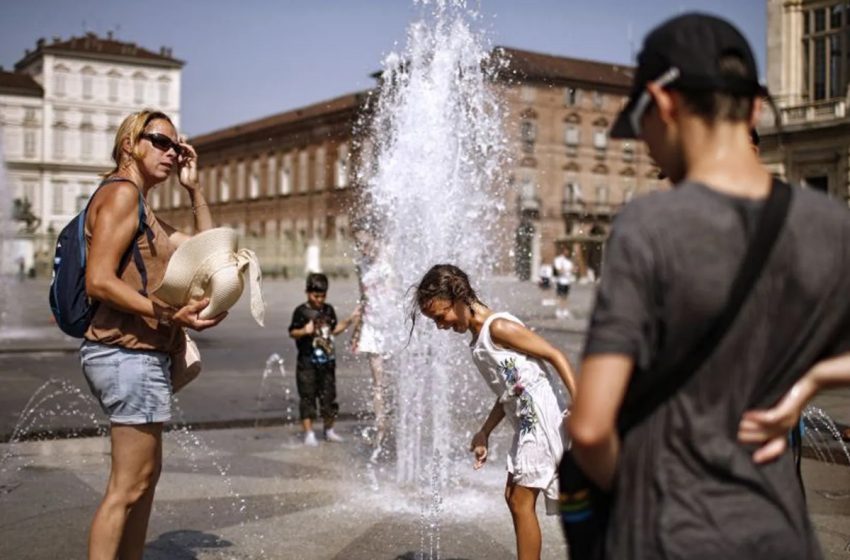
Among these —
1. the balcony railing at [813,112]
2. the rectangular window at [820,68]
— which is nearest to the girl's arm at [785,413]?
the balcony railing at [813,112]

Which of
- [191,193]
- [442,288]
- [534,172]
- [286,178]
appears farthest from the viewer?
[286,178]

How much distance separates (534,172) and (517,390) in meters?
70.7

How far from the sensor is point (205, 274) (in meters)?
3.58

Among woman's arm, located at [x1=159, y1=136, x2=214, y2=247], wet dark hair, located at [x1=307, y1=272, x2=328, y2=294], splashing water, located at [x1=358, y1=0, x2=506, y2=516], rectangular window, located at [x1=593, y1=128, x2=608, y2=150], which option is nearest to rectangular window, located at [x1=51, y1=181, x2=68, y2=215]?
rectangular window, located at [x1=593, y1=128, x2=608, y2=150]

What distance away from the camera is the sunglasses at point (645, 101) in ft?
6.21

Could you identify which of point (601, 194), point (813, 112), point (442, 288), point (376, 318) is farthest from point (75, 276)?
point (601, 194)

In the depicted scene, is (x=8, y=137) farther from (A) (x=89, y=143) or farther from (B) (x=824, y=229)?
(B) (x=824, y=229)

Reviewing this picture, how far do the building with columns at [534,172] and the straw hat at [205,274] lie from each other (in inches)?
2176

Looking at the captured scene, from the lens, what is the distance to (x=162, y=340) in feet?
12.0

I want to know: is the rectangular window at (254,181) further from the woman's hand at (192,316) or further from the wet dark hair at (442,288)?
the woman's hand at (192,316)

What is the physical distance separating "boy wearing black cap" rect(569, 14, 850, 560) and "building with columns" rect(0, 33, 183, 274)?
95.4 metres

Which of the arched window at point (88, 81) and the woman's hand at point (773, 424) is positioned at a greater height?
the arched window at point (88, 81)

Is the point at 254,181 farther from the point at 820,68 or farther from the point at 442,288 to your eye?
the point at 442,288

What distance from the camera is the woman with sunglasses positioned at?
11.5ft
